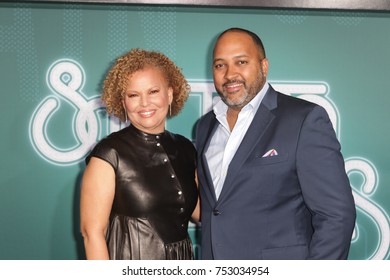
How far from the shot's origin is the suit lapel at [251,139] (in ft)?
7.39

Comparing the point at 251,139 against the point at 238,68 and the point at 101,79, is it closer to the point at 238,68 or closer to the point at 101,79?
the point at 238,68

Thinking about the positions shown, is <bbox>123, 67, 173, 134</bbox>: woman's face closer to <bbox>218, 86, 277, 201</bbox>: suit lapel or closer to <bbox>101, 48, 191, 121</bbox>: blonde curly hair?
<bbox>101, 48, 191, 121</bbox>: blonde curly hair

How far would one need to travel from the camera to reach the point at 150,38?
351 centimetres

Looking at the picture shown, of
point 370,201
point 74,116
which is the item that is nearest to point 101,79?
point 74,116

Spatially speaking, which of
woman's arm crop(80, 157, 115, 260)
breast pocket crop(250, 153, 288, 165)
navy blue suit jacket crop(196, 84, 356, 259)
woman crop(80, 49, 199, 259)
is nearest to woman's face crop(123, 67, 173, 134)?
woman crop(80, 49, 199, 259)

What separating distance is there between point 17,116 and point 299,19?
222cm

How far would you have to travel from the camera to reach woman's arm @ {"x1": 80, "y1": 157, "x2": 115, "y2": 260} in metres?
2.20

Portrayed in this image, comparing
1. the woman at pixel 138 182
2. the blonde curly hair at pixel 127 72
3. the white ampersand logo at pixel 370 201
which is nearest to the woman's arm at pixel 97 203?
the woman at pixel 138 182

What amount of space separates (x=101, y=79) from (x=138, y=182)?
1.46m

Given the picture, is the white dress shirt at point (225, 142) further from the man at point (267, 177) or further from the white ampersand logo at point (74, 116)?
the white ampersand logo at point (74, 116)

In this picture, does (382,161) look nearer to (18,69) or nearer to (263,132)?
(263,132)

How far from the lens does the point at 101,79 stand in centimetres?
351

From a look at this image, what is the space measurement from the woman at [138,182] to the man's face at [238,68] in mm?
290

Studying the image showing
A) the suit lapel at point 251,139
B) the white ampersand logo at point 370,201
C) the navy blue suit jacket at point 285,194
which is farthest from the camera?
the white ampersand logo at point 370,201
